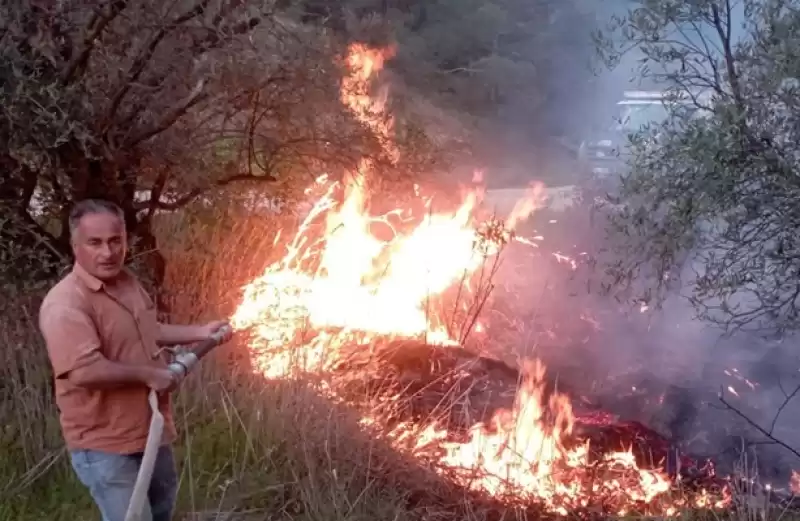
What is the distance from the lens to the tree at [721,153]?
4473 millimetres

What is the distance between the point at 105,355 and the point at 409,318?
17.0 feet

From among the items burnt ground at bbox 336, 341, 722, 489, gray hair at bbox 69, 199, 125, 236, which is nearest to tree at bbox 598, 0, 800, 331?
burnt ground at bbox 336, 341, 722, 489

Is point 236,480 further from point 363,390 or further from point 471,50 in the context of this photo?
point 471,50

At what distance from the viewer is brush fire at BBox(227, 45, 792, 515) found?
17.7 ft

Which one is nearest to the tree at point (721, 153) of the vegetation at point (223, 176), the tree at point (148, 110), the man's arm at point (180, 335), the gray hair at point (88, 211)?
the vegetation at point (223, 176)

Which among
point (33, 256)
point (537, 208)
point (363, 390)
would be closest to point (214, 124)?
point (33, 256)

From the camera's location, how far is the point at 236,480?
4.96m

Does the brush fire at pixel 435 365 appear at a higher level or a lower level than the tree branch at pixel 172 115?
lower

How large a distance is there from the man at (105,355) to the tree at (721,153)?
286 centimetres

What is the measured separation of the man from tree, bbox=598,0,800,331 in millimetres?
2863

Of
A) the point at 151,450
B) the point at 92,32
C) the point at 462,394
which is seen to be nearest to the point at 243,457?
the point at 462,394

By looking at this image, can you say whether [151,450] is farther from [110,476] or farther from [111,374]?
[110,476]

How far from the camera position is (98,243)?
347 centimetres

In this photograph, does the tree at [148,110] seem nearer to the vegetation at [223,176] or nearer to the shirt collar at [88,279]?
the vegetation at [223,176]
